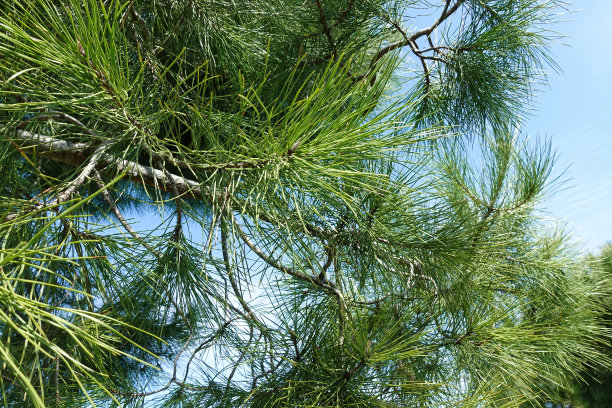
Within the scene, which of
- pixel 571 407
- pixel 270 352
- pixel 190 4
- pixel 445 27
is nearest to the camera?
pixel 270 352

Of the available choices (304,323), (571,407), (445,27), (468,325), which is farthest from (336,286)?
(571,407)

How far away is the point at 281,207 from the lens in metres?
0.49

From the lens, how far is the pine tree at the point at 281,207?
1.22 ft

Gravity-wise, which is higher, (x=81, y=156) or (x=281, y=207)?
(x=81, y=156)

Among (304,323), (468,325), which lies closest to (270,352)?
(304,323)

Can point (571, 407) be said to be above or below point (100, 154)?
below

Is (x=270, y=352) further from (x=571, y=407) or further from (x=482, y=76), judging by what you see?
(x=571, y=407)

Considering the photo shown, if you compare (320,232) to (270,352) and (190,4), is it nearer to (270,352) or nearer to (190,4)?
(270,352)

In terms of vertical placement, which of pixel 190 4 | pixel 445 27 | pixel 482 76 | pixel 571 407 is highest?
pixel 190 4

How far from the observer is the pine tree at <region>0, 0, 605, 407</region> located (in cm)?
37

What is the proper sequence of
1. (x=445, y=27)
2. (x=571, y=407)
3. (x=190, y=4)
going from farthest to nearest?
1. (x=571, y=407)
2. (x=445, y=27)
3. (x=190, y=4)

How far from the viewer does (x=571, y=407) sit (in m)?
2.81

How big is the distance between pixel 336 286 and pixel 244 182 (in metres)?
0.29

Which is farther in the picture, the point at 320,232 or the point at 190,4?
the point at 190,4
